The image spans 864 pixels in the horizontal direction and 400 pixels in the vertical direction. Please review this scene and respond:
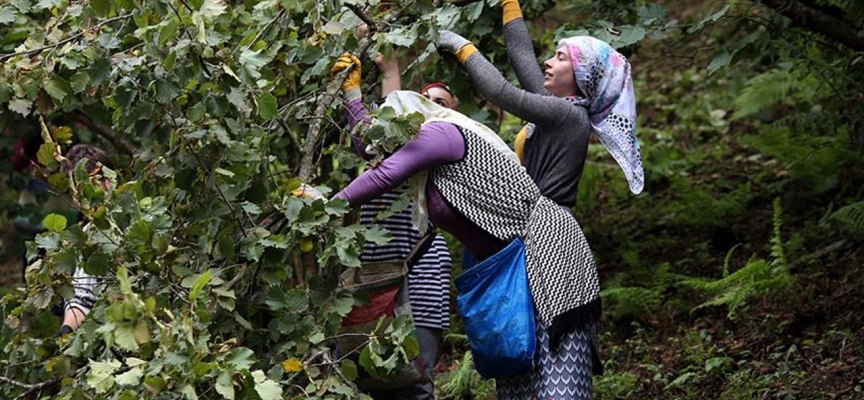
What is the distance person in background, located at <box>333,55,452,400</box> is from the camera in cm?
439

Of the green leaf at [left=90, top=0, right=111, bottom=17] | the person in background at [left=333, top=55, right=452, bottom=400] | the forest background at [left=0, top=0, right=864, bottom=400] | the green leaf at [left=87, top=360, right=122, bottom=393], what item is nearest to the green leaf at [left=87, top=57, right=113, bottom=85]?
the forest background at [left=0, top=0, right=864, bottom=400]

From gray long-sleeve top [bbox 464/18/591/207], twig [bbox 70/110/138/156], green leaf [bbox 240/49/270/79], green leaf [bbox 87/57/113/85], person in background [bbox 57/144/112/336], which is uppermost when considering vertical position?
green leaf [bbox 240/49/270/79]

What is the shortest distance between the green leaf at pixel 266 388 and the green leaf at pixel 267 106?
841 millimetres

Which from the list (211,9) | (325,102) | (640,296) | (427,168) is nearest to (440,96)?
(325,102)

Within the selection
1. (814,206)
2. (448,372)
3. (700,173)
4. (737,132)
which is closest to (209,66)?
(448,372)

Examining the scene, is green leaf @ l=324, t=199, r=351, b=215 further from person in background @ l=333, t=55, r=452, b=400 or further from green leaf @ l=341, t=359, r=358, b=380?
person in background @ l=333, t=55, r=452, b=400

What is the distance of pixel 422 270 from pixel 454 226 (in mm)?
627

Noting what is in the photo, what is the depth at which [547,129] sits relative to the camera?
4.15 m

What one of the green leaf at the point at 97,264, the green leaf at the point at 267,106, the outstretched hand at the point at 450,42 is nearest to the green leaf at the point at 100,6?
the green leaf at the point at 267,106

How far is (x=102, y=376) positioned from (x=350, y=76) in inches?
54.9

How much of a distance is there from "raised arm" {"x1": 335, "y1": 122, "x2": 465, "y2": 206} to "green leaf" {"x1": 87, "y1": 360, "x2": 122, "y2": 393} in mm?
905

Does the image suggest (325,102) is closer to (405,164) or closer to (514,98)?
(405,164)

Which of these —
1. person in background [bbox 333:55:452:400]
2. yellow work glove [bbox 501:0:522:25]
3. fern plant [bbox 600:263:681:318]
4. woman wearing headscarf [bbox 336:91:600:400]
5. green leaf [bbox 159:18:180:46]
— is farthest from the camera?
fern plant [bbox 600:263:681:318]

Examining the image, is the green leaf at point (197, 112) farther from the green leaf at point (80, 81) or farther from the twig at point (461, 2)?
the twig at point (461, 2)
